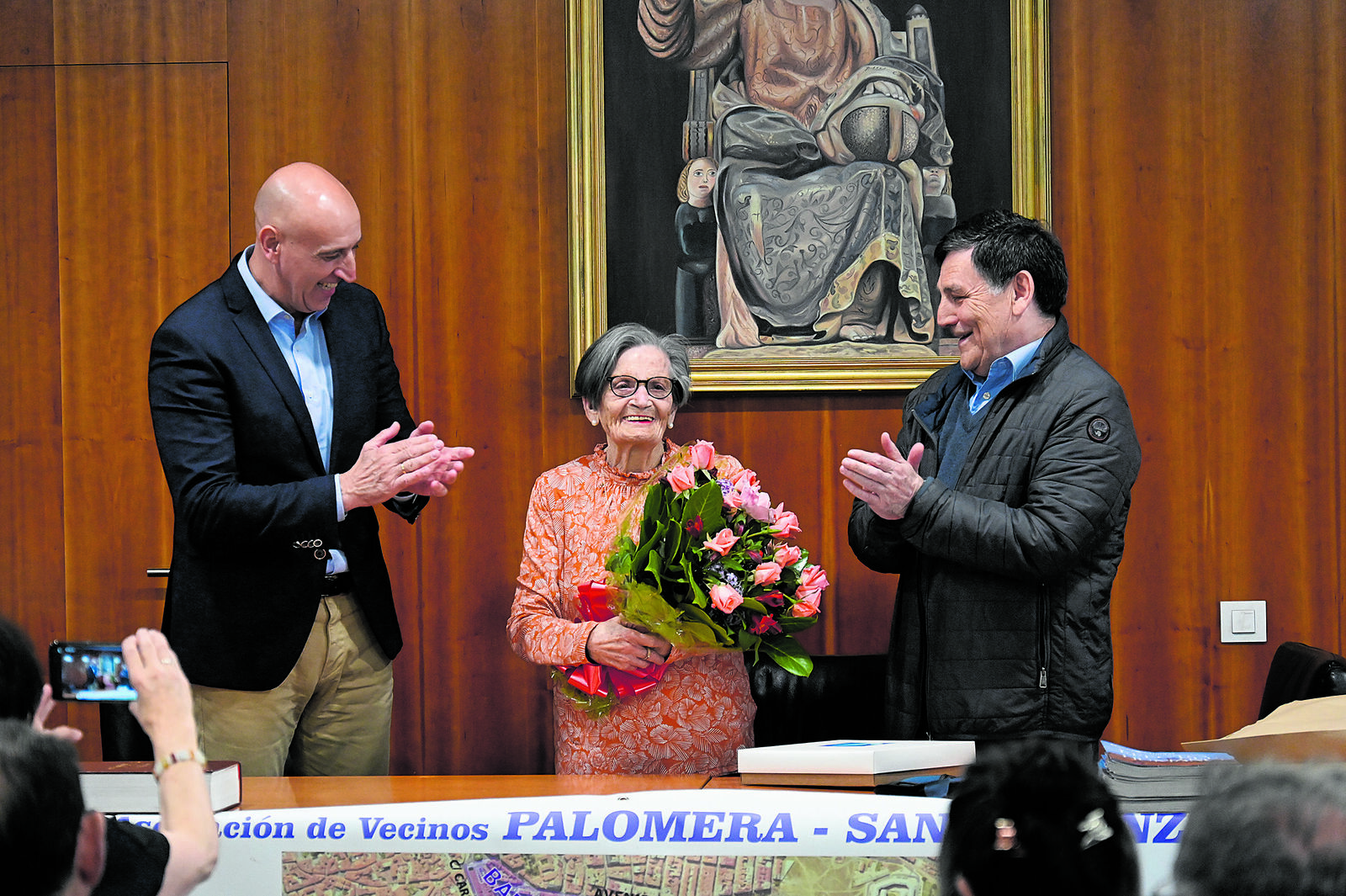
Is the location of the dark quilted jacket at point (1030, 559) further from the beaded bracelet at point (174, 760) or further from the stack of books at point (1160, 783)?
the beaded bracelet at point (174, 760)

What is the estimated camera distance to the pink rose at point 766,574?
2279 mm

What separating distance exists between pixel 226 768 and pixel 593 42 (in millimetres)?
2246

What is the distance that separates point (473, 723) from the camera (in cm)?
345

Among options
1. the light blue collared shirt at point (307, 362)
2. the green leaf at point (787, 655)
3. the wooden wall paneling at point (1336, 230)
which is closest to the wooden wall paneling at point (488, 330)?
the light blue collared shirt at point (307, 362)

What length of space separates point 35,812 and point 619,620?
1.55 m

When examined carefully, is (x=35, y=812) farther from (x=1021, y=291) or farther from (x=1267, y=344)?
(x=1267, y=344)

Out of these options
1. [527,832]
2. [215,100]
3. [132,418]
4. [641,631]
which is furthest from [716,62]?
[527,832]

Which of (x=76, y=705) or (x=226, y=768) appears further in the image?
(x=76, y=705)

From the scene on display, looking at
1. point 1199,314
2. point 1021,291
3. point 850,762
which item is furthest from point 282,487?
point 1199,314

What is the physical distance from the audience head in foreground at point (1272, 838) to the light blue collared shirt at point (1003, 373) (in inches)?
68.5

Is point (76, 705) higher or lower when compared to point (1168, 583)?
lower

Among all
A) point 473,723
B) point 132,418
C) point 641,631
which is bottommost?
point 473,723

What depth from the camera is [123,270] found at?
3379 mm

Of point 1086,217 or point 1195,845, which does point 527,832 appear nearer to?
point 1195,845
